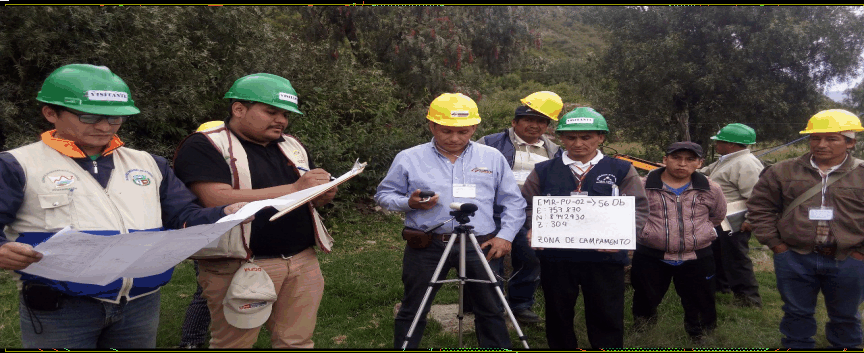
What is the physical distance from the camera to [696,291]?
17.3 feet

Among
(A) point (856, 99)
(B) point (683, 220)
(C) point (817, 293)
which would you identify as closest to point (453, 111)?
(B) point (683, 220)

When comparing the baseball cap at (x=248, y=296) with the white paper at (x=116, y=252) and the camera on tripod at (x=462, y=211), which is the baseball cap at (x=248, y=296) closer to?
the white paper at (x=116, y=252)

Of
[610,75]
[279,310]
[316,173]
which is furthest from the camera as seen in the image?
[610,75]

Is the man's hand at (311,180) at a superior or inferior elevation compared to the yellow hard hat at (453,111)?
inferior

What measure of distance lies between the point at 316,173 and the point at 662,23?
51.5 ft

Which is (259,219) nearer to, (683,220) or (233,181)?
(233,181)

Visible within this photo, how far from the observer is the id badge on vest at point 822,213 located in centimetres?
453

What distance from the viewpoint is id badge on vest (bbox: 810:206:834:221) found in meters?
4.53

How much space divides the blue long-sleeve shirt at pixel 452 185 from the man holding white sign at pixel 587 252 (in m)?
0.22

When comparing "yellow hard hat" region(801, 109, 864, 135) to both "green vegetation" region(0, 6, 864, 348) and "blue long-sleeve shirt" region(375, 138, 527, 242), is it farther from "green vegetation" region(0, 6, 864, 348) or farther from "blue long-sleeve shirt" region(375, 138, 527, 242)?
"blue long-sleeve shirt" region(375, 138, 527, 242)

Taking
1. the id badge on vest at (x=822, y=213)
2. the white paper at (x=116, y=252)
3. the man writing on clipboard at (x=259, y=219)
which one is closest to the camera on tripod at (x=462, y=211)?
the man writing on clipboard at (x=259, y=219)

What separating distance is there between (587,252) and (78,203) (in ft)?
10.6

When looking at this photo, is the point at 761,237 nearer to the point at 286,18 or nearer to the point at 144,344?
the point at 144,344

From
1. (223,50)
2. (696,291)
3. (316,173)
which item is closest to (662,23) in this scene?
(223,50)
